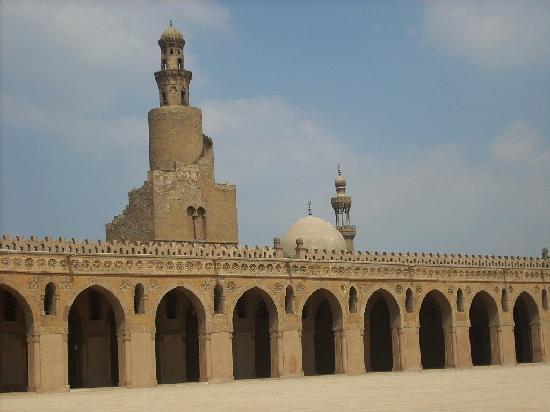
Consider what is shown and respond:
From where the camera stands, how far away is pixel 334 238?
45469 millimetres

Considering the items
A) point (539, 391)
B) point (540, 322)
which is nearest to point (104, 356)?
point (539, 391)

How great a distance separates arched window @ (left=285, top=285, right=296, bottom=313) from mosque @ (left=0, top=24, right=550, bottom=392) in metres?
0.06

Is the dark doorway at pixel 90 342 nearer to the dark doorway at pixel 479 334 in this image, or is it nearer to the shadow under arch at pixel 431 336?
the shadow under arch at pixel 431 336

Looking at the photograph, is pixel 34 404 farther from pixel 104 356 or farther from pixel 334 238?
pixel 334 238

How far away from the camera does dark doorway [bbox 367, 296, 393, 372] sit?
45344 mm

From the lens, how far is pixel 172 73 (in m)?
44.1

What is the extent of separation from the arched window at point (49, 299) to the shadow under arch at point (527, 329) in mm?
22921

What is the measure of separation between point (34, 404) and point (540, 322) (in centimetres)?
2760

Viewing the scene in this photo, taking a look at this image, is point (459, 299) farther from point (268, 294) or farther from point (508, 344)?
point (268, 294)

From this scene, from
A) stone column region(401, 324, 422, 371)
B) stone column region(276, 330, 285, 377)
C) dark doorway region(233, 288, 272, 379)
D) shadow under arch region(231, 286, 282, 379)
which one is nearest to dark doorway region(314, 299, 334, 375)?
shadow under arch region(231, 286, 282, 379)

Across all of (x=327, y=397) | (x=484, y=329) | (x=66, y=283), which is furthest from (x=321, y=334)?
(x=327, y=397)

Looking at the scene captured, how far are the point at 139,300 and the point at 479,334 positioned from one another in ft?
66.5

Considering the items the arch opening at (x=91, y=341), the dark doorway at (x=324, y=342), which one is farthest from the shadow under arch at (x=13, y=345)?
the dark doorway at (x=324, y=342)

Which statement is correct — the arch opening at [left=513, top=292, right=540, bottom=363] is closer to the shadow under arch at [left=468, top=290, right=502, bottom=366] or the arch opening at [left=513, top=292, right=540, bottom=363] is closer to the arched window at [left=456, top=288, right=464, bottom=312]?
the shadow under arch at [left=468, top=290, right=502, bottom=366]
